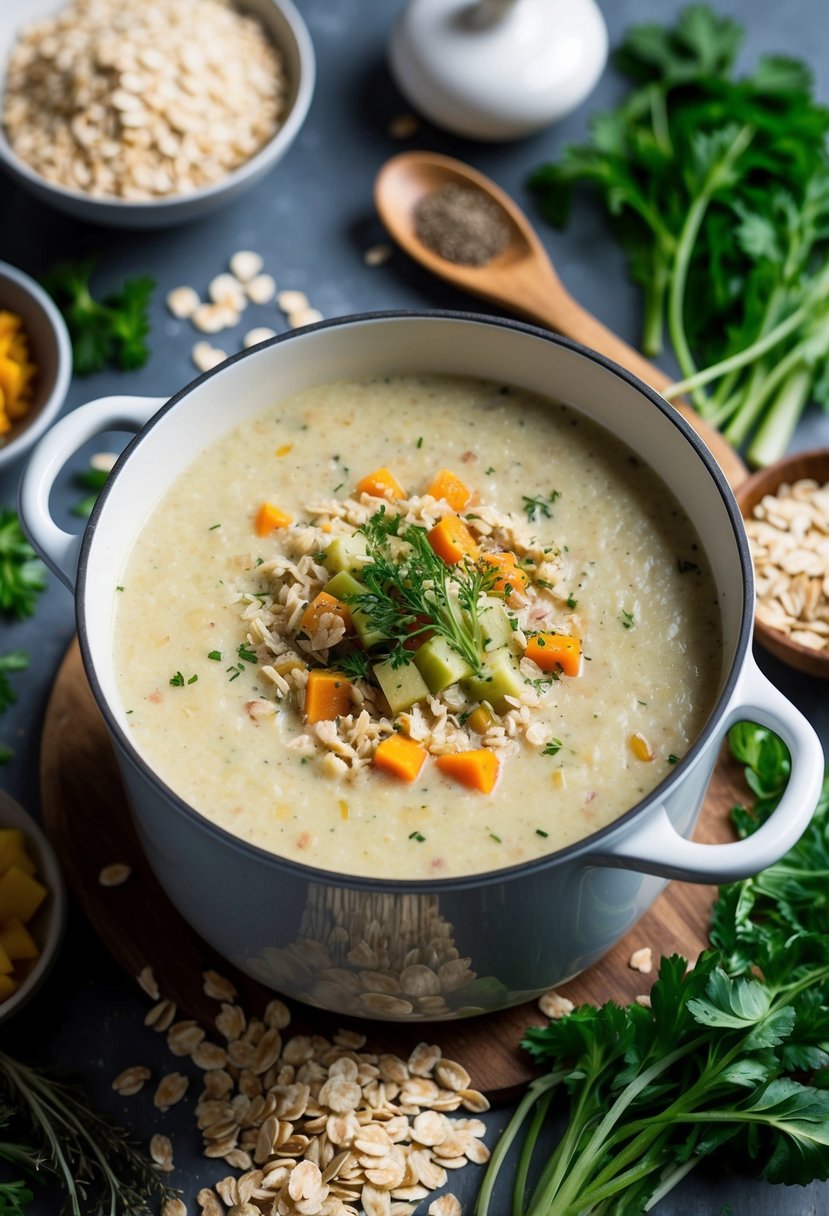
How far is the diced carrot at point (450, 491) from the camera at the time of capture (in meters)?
2.63

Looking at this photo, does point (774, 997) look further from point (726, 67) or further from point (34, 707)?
point (726, 67)

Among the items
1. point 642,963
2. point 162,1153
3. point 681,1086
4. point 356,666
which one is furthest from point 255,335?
point 681,1086

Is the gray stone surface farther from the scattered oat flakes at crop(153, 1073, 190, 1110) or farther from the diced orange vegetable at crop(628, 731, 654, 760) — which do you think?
the diced orange vegetable at crop(628, 731, 654, 760)

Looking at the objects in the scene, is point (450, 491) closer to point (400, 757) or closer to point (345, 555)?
point (345, 555)

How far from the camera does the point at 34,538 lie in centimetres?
237

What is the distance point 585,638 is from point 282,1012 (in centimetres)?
91

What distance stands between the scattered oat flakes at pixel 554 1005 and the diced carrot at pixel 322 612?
2.65 feet

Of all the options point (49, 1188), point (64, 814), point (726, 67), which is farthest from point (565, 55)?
point (49, 1188)

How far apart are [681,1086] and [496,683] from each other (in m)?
0.81

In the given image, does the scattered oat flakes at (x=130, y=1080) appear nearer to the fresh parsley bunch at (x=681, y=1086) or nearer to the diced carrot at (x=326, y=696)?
the fresh parsley bunch at (x=681, y=1086)

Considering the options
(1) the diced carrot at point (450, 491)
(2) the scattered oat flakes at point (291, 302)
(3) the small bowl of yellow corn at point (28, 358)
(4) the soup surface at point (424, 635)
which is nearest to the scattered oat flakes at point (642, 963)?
(4) the soup surface at point (424, 635)

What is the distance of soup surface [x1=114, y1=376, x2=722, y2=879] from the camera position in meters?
2.27

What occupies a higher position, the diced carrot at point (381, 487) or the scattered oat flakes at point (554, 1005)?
the diced carrot at point (381, 487)

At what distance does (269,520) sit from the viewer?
2609 mm
